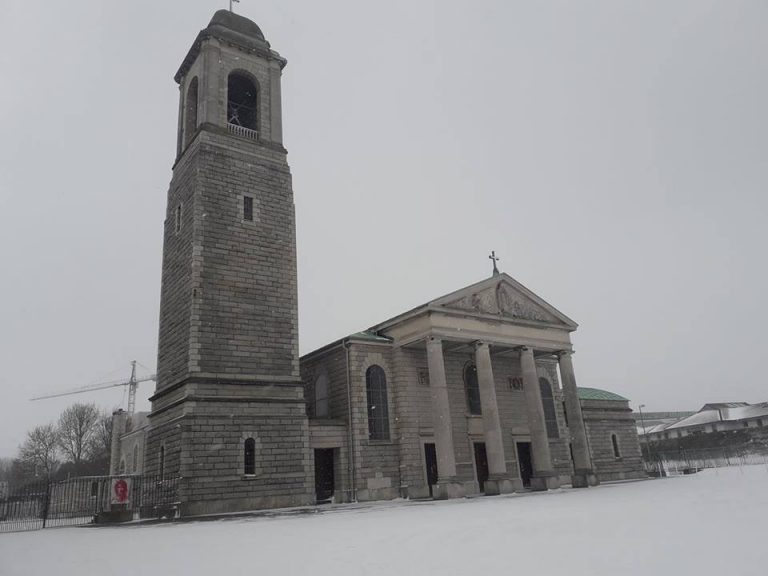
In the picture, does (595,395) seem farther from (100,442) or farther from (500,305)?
(100,442)

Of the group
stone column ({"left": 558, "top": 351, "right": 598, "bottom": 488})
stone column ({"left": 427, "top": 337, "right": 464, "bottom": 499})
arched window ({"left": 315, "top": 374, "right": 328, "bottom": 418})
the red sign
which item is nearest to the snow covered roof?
stone column ({"left": 558, "top": 351, "right": 598, "bottom": 488})

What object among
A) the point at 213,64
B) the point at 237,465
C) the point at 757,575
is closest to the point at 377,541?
the point at 757,575

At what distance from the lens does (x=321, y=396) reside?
32.3m

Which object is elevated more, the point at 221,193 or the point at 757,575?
the point at 221,193

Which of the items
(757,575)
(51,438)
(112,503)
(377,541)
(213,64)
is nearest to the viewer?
(757,575)

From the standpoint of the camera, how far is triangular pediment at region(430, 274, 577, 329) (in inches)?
1217

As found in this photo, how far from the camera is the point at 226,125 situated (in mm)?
29578

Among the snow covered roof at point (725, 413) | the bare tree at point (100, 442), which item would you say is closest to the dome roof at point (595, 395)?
the snow covered roof at point (725, 413)

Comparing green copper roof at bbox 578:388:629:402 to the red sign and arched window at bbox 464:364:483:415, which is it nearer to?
arched window at bbox 464:364:483:415

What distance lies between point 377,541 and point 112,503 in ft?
55.9

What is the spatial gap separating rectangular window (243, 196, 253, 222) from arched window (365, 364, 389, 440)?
33.2 ft

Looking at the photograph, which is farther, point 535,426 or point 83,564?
point 535,426

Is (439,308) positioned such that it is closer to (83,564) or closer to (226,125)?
(226,125)

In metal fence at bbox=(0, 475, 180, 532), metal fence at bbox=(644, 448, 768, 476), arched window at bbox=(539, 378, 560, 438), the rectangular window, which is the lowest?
metal fence at bbox=(644, 448, 768, 476)
